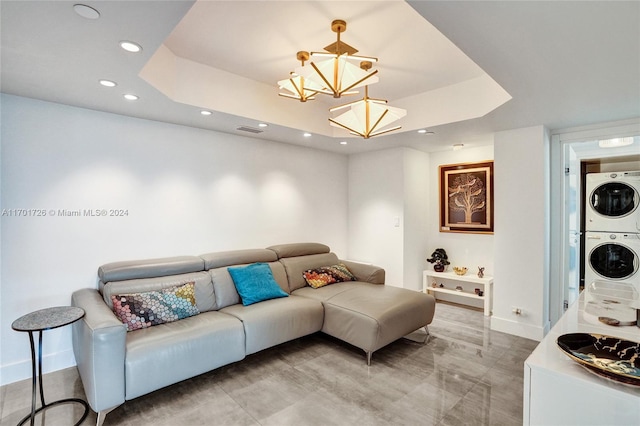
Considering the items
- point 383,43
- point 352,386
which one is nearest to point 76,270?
point 352,386

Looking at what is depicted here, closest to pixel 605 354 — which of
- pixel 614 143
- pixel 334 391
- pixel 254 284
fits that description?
pixel 334 391

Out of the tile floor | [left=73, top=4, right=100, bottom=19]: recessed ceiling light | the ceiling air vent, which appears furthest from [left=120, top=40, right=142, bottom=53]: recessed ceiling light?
the tile floor

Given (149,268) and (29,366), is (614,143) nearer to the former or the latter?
(149,268)

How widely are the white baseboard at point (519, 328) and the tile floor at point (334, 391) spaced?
36 cm

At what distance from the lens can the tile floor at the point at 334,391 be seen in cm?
208

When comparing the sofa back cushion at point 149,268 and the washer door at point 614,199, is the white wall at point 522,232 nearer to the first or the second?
the washer door at point 614,199

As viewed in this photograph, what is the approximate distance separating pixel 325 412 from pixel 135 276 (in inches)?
78.2

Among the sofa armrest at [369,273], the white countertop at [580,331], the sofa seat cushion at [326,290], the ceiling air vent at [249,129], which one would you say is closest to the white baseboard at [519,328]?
the sofa armrest at [369,273]

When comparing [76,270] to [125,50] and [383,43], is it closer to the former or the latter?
[125,50]

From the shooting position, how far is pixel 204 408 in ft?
7.19

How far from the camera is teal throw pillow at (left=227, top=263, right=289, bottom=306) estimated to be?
3.13 meters

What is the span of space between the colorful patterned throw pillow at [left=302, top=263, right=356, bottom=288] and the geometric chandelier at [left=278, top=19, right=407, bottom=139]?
187 cm

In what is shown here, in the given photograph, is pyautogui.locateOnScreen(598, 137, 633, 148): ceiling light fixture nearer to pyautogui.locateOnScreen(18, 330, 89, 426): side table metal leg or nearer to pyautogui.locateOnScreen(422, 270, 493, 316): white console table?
pyautogui.locateOnScreen(422, 270, 493, 316): white console table

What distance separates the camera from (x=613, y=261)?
4.27m
